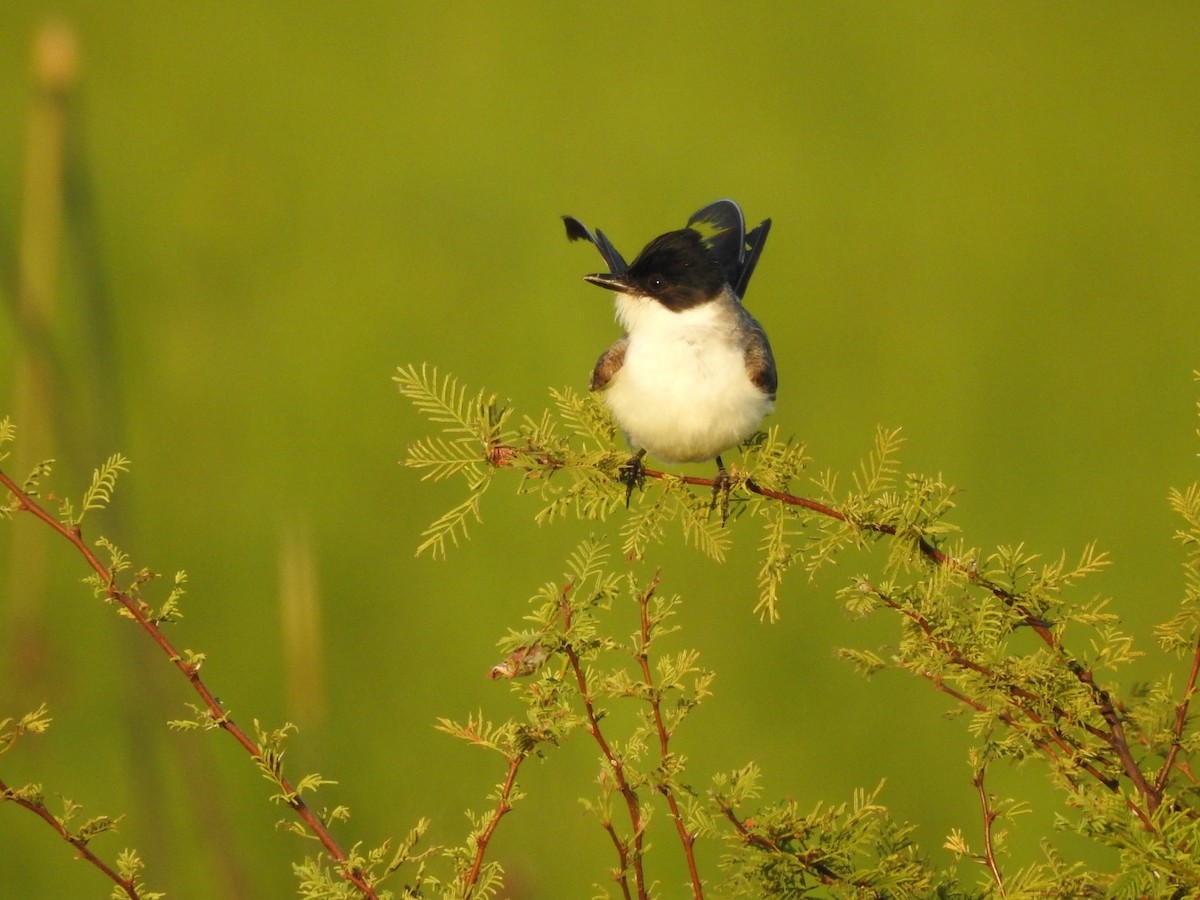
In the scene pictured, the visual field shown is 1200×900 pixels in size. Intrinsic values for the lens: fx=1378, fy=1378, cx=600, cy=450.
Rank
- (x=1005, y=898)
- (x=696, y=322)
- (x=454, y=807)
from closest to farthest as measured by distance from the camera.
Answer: (x=1005, y=898), (x=696, y=322), (x=454, y=807)

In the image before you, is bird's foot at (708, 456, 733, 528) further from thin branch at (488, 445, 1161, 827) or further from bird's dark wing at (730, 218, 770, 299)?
bird's dark wing at (730, 218, 770, 299)

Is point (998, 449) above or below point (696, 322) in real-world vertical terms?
above

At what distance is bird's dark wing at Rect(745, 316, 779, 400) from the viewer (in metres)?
2.63

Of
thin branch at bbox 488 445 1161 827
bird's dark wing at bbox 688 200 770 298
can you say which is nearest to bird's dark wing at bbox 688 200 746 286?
bird's dark wing at bbox 688 200 770 298

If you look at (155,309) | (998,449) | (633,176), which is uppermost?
(633,176)

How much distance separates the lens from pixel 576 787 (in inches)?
147

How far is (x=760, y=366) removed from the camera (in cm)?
266

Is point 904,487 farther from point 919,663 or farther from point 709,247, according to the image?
point 709,247

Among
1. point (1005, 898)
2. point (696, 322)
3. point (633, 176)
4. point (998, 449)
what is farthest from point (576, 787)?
point (633, 176)

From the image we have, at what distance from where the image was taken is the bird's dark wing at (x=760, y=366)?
263 centimetres

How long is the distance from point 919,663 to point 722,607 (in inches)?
105

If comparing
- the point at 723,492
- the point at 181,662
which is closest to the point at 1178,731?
the point at 723,492

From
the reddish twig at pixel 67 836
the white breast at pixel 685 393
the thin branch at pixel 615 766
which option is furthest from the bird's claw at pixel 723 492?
the reddish twig at pixel 67 836

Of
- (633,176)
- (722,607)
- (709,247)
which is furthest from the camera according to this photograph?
(633,176)
